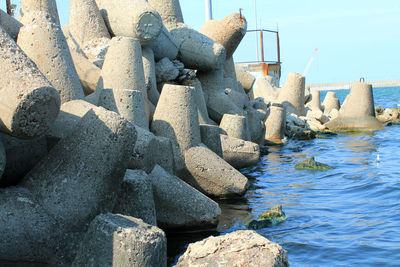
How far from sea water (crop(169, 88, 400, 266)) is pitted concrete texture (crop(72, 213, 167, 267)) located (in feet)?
4.48

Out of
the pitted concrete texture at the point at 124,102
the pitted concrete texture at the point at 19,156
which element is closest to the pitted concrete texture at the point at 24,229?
the pitted concrete texture at the point at 19,156

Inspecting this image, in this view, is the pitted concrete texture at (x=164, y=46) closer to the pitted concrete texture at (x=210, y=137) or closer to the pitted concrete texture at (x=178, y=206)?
the pitted concrete texture at (x=210, y=137)

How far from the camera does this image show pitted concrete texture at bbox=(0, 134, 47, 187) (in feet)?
12.2

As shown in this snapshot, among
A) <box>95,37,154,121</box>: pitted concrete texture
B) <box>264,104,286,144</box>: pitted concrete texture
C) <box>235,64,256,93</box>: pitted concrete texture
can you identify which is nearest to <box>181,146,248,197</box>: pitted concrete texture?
<box>95,37,154,121</box>: pitted concrete texture

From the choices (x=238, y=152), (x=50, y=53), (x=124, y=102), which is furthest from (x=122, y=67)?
(x=238, y=152)

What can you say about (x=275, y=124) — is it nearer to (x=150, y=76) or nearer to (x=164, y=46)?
(x=164, y=46)

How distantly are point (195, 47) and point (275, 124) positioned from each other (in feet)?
10.3

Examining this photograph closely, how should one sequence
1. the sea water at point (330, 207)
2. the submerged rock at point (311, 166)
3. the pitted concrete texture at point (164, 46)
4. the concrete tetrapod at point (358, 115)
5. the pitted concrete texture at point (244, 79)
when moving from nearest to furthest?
the sea water at point (330, 207) → the pitted concrete texture at point (164, 46) → the submerged rock at point (311, 166) → the pitted concrete texture at point (244, 79) → the concrete tetrapod at point (358, 115)

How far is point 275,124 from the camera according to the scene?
441 inches

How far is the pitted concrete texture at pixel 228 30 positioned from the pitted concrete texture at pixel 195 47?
2.90 ft

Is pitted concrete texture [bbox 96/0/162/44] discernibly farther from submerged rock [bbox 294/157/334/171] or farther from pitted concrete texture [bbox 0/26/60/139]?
pitted concrete texture [bbox 0/26/60/139]

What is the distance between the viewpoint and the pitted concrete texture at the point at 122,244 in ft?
10.1

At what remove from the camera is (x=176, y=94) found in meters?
5.98

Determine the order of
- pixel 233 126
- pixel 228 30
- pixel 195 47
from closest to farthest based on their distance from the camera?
pixel 233 126 < pixel 195 47 < pixel 228 30
